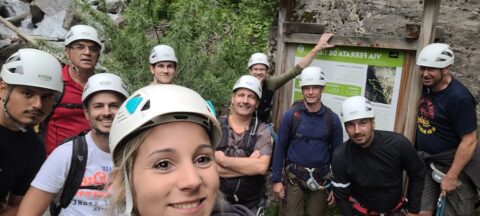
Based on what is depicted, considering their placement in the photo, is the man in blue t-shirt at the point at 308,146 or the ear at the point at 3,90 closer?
the ear at the point at 3,90

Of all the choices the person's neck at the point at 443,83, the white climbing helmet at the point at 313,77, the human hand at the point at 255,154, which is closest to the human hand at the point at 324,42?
the white climbing helmet at the point at 313,77

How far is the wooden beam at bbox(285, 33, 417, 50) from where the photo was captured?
4520mm

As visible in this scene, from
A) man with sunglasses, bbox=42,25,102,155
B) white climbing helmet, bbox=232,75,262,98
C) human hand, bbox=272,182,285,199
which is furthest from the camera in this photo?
human hand, bbox=272,182,285,199

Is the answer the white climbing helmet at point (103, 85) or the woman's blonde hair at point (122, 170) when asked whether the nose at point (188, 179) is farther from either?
the white climbing helmet at point (103, 85)

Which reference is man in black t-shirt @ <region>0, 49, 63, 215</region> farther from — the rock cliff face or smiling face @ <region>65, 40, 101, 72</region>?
the rock cliff face

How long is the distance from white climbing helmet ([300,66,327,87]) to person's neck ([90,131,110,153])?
280cm

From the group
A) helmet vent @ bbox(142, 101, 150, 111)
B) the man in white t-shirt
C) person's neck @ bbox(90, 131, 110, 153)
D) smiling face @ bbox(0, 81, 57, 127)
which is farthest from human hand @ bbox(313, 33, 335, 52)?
helmet vent @ bbox(142, 101, 150, 111)

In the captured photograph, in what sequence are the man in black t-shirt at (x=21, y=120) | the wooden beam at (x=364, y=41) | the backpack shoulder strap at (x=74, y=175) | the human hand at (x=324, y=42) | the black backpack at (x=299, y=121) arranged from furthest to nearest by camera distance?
the human hand at (x=324, y=42) → the black backpack at (x=299, y=121) → the wooden beam at (x=364, y=41) → the man in black t-shirt at (x=21, y=120) → the backpack shoulder strap at (x=74, y=175)

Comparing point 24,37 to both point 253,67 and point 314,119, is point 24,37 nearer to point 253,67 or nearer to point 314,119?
point 253,67

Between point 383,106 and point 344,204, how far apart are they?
1.43m

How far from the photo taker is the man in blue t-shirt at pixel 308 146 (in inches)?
187

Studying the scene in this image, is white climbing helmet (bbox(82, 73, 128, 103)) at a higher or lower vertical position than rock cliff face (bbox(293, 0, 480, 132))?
lower

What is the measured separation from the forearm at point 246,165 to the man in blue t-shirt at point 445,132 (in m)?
2.04

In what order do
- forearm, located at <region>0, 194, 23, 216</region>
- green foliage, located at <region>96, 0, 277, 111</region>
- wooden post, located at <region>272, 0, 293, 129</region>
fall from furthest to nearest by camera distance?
green foliage, located at <region>96, 0, 277, 111</region> < wooden post, located at <region>272, 0, 293, 129</region> < forearm, located at <region>0, 194, 23, 216</region>
